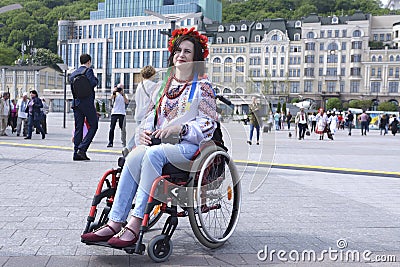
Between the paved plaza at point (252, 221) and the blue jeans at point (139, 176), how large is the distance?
0.38m

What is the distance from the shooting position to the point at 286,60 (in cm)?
9350

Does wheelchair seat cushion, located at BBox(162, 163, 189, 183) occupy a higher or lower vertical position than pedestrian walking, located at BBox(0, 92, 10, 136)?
higher

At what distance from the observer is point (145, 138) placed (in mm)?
4055

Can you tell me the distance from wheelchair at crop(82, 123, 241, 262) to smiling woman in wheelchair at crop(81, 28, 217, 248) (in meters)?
0.07

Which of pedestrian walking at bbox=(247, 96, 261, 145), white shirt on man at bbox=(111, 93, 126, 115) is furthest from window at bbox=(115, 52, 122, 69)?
pedestrian walking at bbox=(247, 96, 261, 145)

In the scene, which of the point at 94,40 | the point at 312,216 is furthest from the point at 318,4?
the point at 312,216

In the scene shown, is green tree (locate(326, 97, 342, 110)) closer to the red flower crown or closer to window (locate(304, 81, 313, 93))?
window (locate(304, 81, 313, 93))

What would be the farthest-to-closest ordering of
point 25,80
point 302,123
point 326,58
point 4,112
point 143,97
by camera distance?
1. point 326,58
2. point 25,80
3. point 302,123
4. point 4,112
5. point 143,97

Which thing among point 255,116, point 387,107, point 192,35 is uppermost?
point 192,35

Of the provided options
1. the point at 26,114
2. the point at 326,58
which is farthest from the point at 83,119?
the point at 326,58

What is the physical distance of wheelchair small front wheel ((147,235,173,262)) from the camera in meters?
3.61

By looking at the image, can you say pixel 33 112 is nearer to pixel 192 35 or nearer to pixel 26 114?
pixel 26 114

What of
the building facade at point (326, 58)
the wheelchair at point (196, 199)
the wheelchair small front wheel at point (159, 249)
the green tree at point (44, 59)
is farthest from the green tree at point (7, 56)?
the wheelchair small front wheel at point (159, 249)

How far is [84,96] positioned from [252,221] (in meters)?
5.42
